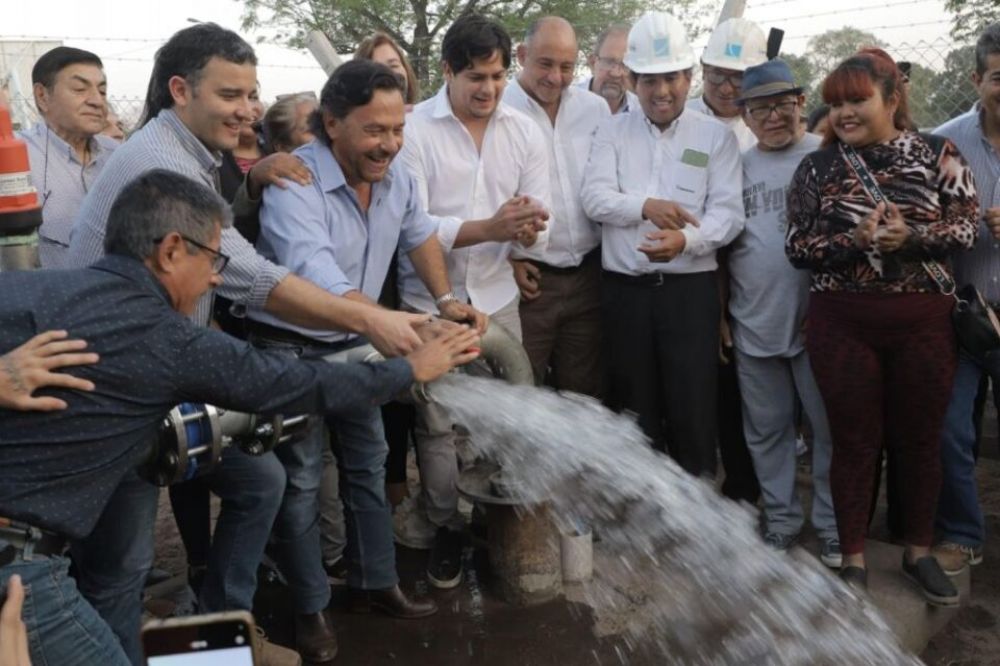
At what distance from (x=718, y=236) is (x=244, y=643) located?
3091 mm

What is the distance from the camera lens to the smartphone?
5.91 ft

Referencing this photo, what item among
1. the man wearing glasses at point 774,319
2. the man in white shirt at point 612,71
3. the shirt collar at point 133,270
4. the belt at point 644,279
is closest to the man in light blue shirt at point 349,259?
the belt at point 644,279

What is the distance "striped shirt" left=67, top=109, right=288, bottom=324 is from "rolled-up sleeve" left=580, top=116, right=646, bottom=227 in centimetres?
168

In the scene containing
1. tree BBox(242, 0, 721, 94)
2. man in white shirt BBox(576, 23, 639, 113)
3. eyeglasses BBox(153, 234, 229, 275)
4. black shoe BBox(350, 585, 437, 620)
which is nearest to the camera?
eyeglasses BBox(153, 234, 229, 275)

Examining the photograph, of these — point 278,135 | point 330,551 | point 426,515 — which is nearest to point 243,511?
point 330,551

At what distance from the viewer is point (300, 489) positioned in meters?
3.74

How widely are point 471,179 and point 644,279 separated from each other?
2.91ft

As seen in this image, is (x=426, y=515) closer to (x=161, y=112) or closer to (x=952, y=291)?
(x=161, y=112)

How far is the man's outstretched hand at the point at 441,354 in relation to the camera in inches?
120

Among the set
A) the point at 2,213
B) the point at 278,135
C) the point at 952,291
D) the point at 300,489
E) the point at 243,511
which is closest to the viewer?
the point at 2,213

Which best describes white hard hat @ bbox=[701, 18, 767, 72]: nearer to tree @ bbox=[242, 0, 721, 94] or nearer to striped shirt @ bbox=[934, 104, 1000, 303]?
striped shirt @ bbox=[934, 104, 1000, 303]

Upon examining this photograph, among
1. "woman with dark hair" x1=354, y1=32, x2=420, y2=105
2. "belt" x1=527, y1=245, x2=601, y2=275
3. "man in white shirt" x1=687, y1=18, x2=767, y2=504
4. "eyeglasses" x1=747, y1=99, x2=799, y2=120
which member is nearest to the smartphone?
"belt" x1=527, y1=245, x2=601, y2=275

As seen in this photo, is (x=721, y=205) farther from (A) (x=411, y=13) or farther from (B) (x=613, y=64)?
(A) (x=411, y=13)

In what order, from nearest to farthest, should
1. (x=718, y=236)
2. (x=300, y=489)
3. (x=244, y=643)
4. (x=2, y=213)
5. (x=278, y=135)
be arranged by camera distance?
(x=244, y=643), (x=2, y=213), (x=300, y=489), (x=718, y=236), (x=278, y=135)
